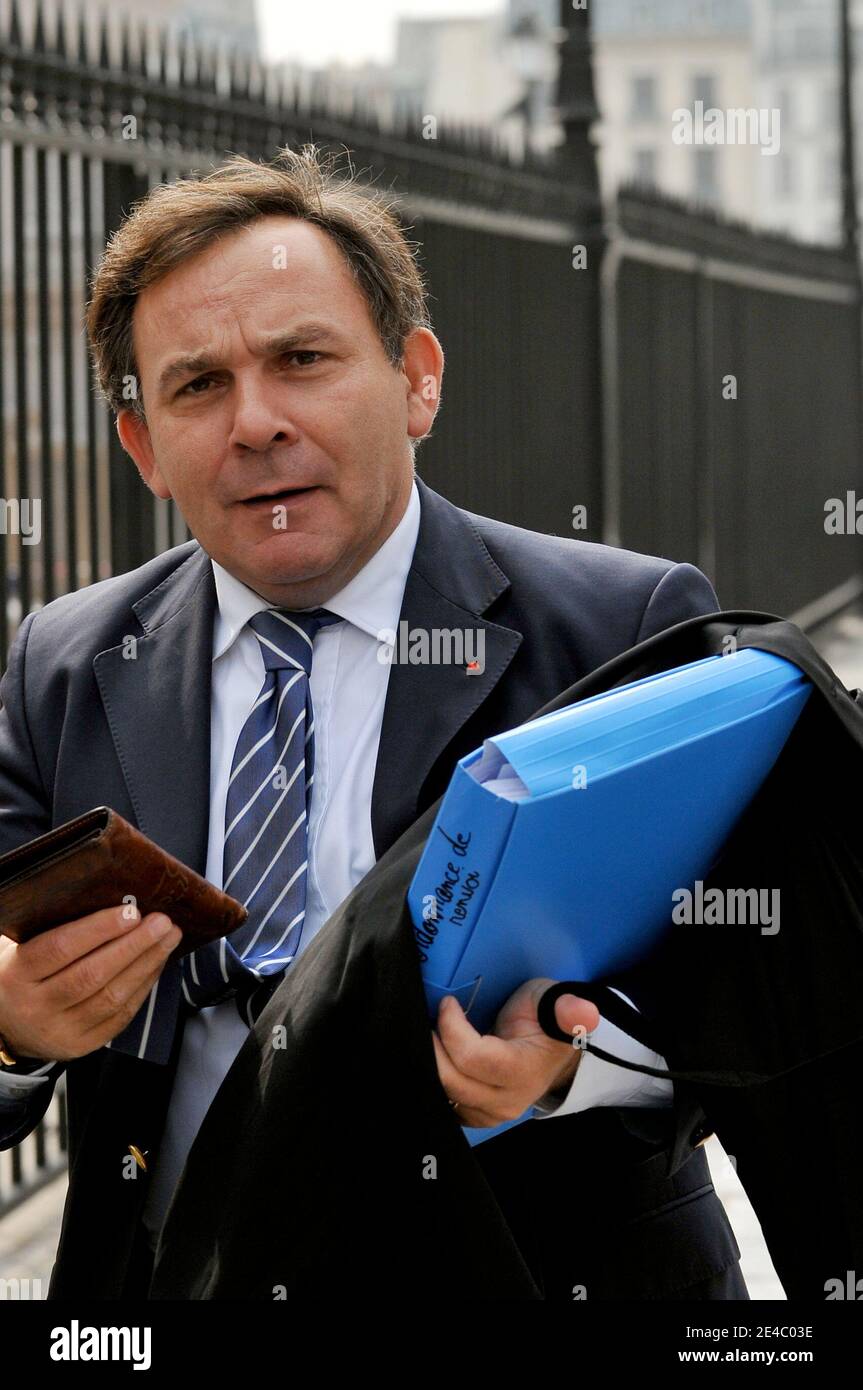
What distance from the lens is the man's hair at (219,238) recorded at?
2396 millimetres

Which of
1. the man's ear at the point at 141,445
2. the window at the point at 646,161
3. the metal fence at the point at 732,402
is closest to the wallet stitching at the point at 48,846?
the man's ear at the point at 141,445

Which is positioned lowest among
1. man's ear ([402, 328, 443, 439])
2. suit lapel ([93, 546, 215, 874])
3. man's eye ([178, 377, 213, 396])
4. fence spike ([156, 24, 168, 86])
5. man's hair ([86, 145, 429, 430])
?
suit lapel ([93, 546, 215, 874])

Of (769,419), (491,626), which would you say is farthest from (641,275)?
(491,626)

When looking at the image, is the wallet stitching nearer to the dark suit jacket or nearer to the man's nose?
the dark suit jacket

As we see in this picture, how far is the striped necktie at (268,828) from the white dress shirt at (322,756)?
0.02 meters

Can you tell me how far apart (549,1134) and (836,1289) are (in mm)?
397

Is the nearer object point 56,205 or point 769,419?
point 56,205

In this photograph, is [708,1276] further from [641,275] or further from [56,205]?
[641,275]

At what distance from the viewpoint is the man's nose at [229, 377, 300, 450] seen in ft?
7.66

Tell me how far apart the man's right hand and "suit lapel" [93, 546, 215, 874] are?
32 cm

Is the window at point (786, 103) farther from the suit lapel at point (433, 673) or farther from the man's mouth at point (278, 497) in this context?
the man's mouth at point (278, 497)

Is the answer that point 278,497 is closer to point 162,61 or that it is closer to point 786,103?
point 162,61

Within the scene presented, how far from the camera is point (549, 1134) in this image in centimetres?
228

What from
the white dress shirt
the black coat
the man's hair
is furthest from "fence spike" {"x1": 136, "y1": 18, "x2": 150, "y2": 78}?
the black coat
